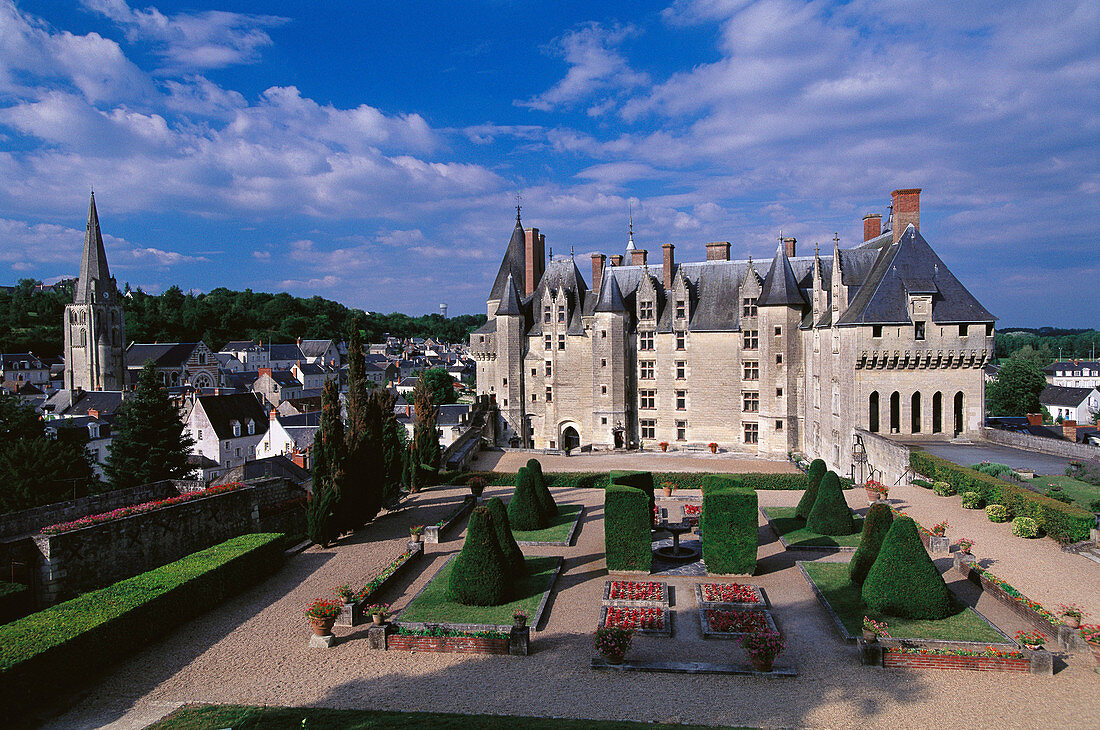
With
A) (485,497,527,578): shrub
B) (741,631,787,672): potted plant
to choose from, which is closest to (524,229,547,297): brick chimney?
(485,497,527,578): shrub

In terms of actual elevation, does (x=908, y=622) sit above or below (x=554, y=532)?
above

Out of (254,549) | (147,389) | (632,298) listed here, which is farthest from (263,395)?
(254,549)

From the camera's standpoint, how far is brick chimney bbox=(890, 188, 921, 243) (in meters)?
29.7

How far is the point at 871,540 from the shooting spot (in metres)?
14.9

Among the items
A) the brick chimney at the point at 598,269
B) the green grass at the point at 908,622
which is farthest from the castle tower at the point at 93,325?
the green grass at the point at 908,622

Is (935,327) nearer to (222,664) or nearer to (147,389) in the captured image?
(222,664)

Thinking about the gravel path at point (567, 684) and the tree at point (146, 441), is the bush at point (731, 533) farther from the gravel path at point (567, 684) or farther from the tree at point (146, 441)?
the tree at point (146, 441)

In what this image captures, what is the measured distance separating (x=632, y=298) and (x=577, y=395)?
727 centimetres

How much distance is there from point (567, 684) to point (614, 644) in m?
1.10

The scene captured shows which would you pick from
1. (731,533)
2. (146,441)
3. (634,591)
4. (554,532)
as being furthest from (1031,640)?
(146,441)

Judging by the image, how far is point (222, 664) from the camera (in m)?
12.0

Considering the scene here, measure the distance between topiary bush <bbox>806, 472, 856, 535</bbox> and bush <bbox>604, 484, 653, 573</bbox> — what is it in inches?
248

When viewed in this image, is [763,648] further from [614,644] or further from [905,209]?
[905,209]

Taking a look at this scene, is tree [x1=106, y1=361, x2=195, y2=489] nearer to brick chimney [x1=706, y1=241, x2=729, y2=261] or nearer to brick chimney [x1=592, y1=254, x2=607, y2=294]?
brick chimney [x1=592, y1=254, x2=607, y2=294]
